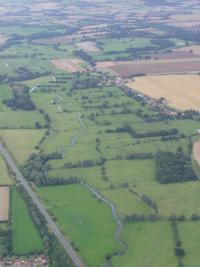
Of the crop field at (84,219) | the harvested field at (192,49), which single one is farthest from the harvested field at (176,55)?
the crop field at (84,219)

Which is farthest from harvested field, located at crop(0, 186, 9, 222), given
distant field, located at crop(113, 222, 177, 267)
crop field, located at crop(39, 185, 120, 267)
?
distant field, located at crop(113, 222, 177, 267)

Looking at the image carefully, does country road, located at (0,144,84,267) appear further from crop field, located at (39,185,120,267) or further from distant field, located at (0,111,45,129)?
distant field, located at (0,111,45,129)

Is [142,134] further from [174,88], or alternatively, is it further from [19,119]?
[174,88]

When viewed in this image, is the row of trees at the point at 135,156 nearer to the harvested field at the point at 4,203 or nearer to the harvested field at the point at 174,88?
the harvested field at the point at 4,203

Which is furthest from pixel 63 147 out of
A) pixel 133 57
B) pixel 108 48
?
pixel 108 48

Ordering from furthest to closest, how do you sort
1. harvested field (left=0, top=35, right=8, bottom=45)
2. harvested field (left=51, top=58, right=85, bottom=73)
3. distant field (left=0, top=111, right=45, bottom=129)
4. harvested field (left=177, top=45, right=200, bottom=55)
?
harvested field (left=0, top=35, right=8, bottom=45), harvested field (left=177, top=45, right=200, bottom=55), harvested field (left=51, top=58, right=85, bottom=73), distant field (left=0, top=111, right=45, bottom=129)

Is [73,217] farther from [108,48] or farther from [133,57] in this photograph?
[108,48]
